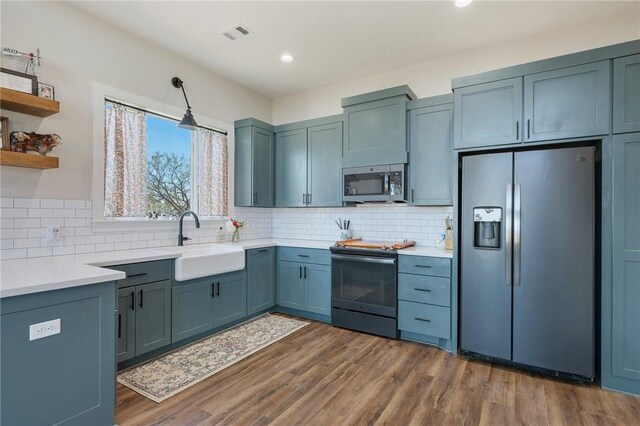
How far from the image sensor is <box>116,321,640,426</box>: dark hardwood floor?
200cm

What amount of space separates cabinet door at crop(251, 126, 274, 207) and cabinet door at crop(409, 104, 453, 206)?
195cm

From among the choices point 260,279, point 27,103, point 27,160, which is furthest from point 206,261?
point 27,103

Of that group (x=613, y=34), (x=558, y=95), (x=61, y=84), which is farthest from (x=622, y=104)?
(x=61, y=84)

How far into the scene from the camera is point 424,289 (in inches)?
122

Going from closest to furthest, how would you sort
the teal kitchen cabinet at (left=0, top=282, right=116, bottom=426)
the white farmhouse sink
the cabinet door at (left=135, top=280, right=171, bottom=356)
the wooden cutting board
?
1. the teal kitchen cabinet at (left=0, top=282, right=116, bottom=426)
2. the cabinet door at (left=135, top=280, right=171, bottom=356)
3. the white farmhouse sink
4. the wooden cutting board

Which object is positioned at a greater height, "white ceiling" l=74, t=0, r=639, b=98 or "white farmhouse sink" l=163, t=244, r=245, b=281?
"white ceiling" l=74, t=0, r=639, b=98

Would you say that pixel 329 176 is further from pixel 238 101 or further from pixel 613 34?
pixel 613 34

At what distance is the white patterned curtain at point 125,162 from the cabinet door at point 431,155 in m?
2.81

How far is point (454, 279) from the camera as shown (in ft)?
9.60

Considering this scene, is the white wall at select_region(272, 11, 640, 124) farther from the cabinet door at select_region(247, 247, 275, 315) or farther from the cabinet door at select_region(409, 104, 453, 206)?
the cabinet door at select_region(247, 247, 275, 315)

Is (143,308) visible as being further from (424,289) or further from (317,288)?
(424,289)

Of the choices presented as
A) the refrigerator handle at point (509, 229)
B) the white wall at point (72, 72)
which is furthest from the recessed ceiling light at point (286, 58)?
the refrigerator handle at point (509, 229)

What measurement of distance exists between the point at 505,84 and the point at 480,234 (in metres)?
1.31

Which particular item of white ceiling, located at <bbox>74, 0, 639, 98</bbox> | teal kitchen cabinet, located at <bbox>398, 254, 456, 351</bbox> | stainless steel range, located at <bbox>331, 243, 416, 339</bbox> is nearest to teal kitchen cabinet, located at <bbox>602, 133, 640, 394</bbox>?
teal kitchen cabinet, located at <bbox>398, 254, 456, 351</bbox>
